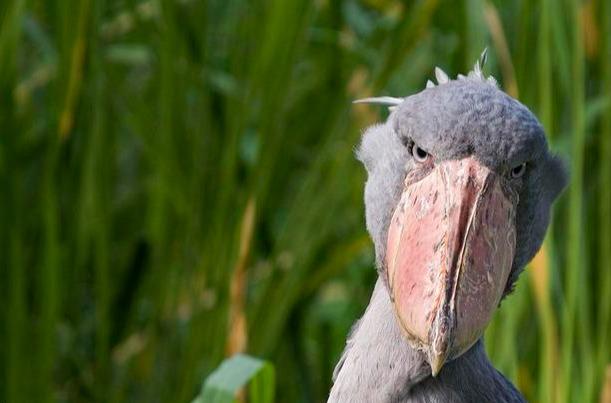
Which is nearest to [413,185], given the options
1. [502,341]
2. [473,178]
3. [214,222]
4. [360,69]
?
[473,178]

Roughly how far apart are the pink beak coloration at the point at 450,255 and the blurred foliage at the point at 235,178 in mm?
696

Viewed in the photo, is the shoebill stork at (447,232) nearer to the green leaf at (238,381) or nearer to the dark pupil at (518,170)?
the dark pupil at (518,170)

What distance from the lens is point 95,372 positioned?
8.43 ft

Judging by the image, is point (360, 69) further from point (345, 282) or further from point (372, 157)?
point (372, 157)

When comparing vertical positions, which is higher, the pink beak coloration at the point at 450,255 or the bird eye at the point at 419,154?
the bird eye at the point at 419,154

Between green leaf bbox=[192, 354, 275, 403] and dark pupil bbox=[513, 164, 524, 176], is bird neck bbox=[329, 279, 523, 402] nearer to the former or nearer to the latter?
dark pupil bbox=[513, 164, 524, 176]

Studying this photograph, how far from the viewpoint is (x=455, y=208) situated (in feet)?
4.54

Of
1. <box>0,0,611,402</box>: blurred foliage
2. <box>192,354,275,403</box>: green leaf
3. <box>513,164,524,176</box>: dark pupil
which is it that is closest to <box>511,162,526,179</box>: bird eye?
<box>513,164,524,176</box>: dark pupil

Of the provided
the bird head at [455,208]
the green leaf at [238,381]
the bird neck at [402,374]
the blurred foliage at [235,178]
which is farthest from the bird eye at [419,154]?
the blurred foliage at [235,178]

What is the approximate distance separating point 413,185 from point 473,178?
0.07 meters

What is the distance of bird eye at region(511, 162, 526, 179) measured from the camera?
4.69 ft

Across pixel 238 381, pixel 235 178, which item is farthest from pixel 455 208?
pixel 235 178

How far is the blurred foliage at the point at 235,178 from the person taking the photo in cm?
223

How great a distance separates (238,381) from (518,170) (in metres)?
0.53
